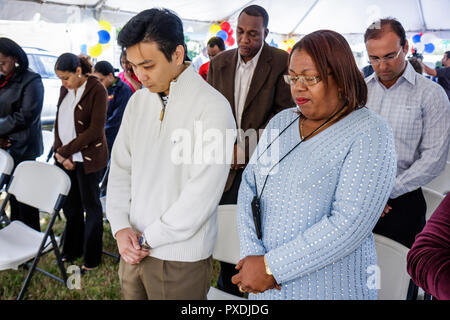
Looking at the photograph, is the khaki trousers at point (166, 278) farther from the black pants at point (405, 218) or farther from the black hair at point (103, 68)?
the black hair at point (103, 68)

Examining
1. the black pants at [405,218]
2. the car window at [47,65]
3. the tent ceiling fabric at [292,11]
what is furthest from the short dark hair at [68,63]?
the car window at [47,65]

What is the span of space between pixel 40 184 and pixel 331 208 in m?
1.88

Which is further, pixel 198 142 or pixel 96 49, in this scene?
pixel 96 49

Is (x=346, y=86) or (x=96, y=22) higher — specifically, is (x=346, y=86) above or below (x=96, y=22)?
below

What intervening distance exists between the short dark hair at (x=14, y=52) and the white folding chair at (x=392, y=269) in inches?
96.2

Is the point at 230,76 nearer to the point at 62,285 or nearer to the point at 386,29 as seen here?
the point at 386,29

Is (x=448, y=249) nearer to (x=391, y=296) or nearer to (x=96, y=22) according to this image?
(x=391, y=296)

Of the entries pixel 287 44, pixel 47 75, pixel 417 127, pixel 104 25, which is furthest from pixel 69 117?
pixel 287 44

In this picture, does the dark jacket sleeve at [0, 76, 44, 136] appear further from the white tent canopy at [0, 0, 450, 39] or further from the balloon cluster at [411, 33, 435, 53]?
the balloon cluster at [411, 33, 435, 53]

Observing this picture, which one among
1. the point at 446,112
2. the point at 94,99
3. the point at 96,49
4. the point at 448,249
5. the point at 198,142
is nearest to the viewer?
the point at 448,249

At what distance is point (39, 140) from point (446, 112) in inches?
102

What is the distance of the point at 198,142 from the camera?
1158mm
